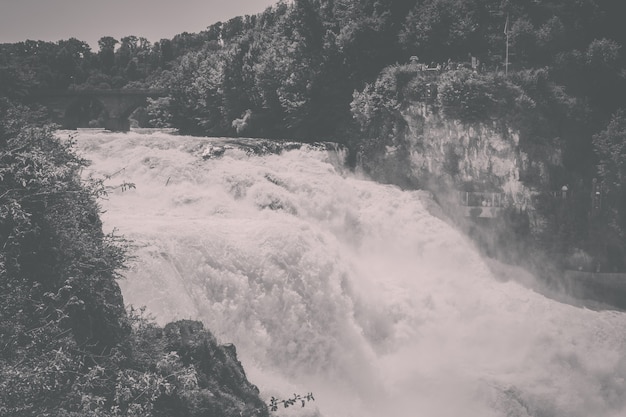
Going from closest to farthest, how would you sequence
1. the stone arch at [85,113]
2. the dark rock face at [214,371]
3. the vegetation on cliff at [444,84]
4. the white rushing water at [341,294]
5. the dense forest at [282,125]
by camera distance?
1. the dense forest at [282,125]
2. the dark rock face at [214,371]
3. the white rushing water at [341,294]
4. the vegetation on cliff at [444,84]
5. the stone arch at [85,113]

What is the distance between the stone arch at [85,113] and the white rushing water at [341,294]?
68.6 feet

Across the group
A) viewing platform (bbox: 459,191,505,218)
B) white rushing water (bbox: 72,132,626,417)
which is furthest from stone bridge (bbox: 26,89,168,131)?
viewing platform (bbox: 459,191,505,218)

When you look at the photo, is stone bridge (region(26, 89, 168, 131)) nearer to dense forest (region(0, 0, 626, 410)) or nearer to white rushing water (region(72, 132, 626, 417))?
dense forest (region(0, 0, 626, 410))

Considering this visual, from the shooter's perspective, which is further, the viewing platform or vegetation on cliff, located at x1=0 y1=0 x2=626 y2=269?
the viewing platform

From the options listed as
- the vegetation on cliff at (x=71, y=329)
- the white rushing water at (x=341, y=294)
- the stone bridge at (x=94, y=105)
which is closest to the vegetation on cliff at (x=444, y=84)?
the white rushing water at (x=341, y=294)

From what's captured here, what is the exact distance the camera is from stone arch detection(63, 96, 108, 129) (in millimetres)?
47469

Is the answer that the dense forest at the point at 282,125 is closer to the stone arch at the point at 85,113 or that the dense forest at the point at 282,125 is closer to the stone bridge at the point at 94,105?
the stone arch at the point at 85,113

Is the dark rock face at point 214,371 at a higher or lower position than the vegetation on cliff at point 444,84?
lower

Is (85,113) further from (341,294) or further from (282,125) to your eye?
(341,294)

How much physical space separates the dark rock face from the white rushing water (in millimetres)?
2059

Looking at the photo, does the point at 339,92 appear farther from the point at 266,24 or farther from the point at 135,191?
the point at 266,24

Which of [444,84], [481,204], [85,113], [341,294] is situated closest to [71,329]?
[341,294]

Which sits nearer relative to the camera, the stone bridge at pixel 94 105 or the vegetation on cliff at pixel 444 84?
the vegetation on cliff at pixel 444 84

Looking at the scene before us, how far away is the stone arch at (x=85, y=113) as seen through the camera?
47469mm
